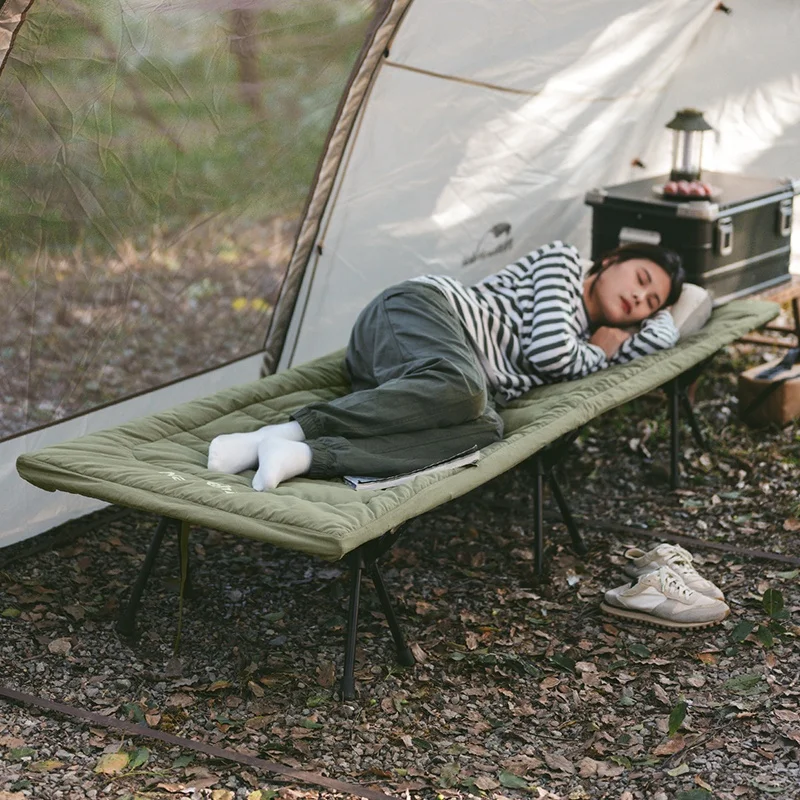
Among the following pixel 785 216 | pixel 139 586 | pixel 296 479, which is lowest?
pixel 139 586

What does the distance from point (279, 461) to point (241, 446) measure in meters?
0.18

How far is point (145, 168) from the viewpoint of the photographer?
3.60m

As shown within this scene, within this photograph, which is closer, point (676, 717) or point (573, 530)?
point (676, 717)

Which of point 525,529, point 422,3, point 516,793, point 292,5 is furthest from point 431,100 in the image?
point 516,793

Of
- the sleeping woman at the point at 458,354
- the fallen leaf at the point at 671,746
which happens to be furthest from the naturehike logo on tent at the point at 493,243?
the fallen leaf at the point at 671,746

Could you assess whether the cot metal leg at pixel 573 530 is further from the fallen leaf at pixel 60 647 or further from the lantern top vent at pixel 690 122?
the lantern top vent at pixel 690 122

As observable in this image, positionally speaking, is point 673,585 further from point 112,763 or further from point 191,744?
point 112,763

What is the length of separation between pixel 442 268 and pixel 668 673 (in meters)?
2.21

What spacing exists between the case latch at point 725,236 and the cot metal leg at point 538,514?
5.60ft

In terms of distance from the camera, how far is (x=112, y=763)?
8.71 ft

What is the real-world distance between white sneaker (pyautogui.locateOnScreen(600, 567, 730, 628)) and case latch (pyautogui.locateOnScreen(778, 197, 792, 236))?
2.34m

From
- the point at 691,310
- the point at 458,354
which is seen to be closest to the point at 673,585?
the point at 458,354

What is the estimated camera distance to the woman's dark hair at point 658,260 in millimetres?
4227

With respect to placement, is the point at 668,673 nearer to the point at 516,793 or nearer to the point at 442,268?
the point at 516,793
